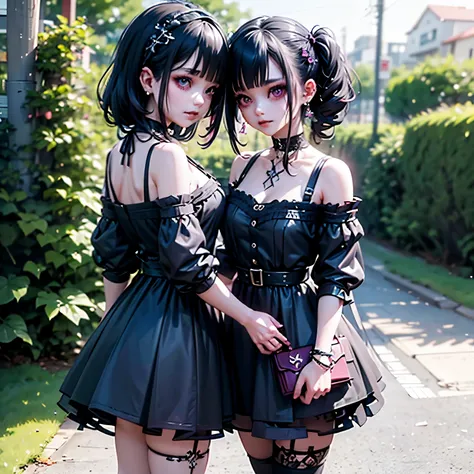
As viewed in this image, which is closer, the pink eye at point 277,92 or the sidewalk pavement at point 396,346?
the pink eye at point 277,92

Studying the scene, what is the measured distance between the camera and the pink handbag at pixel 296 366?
6.29 ft

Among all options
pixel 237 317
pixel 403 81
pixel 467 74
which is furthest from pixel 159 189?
pixel 403 81

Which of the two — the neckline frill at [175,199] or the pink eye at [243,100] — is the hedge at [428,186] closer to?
the pink eye at [243,100]

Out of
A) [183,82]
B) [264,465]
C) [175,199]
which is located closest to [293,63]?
[183,82]

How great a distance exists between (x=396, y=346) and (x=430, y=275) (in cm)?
313

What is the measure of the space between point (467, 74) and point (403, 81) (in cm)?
763

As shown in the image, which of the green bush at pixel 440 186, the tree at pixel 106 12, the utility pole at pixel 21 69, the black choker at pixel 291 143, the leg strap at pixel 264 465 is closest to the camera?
the black choker at pixel 291 143

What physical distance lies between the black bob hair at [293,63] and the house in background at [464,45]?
605 inches

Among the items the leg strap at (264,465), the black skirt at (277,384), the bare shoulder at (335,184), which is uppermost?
the bare shoulder at (335,184)

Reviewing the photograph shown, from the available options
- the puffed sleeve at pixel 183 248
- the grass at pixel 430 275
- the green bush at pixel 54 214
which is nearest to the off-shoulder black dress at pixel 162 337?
the puffed sleeve at pixel 183 248

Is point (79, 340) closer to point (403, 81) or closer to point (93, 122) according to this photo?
point (93, 122)

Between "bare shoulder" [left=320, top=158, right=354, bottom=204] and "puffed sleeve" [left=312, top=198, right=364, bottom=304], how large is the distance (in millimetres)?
28

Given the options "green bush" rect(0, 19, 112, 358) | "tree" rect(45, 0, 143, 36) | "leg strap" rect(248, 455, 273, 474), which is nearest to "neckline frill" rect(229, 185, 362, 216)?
"leg strap" rect(248, 455, 273, 474)

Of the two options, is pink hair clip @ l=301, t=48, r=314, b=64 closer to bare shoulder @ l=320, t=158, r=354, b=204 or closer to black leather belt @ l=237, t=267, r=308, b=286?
bare shoulder @ l=320, t=158, r=354, b=204
